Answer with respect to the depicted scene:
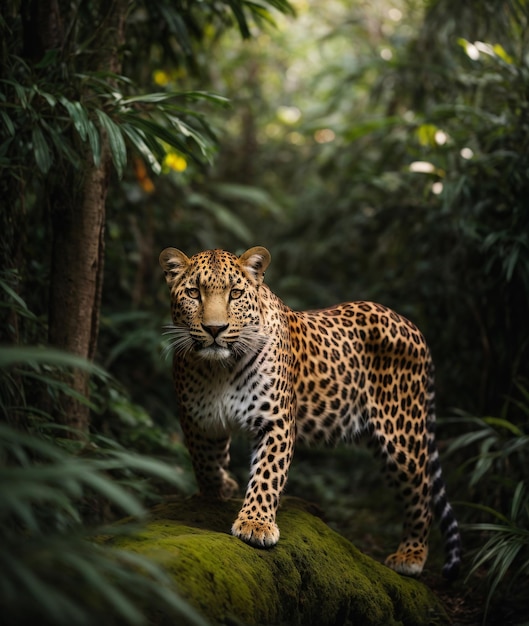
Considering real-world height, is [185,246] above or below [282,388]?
above

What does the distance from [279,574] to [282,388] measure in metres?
1.15

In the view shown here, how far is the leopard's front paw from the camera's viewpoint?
4730mm

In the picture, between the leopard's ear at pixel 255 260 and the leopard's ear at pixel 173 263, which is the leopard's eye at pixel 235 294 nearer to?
the leopard's ear at pixel 255 260

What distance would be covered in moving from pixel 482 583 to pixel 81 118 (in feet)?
15.1

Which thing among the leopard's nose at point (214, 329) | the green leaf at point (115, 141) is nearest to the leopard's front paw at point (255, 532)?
the leopard's nose at point (214, 329)

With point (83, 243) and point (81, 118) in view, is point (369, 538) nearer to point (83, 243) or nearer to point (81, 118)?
point (83, 243)

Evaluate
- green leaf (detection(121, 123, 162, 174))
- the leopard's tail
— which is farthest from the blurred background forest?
the leopard's tail

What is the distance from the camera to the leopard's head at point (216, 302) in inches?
190

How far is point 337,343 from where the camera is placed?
19.6 feet

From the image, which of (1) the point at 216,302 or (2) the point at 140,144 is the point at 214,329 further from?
(2) the point at 140,144

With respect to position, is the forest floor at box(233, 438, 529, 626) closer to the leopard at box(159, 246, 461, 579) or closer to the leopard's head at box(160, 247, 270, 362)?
the leopard at box(159, 246, 461, 579)

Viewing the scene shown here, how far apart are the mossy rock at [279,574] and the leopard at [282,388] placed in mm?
209

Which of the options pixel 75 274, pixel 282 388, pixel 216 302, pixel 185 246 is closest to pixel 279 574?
pixel 282 388

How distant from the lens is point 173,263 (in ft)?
17.1
